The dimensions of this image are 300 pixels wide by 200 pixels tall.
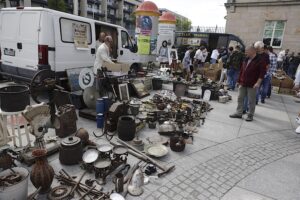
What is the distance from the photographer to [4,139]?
3.30 meters

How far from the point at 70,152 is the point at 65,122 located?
3.66 ft

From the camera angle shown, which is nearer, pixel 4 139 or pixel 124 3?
pixel 4 139

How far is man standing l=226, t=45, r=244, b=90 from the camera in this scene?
30.8 ft

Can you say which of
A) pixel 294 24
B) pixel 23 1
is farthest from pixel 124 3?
pixel 294 24

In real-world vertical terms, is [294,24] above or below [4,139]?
above

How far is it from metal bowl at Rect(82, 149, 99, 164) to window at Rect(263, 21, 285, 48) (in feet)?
65.5

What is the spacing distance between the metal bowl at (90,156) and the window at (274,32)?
786 inches

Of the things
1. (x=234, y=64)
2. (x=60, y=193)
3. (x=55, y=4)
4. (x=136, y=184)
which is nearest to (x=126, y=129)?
(x=136, y=184)

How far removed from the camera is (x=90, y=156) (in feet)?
11.0

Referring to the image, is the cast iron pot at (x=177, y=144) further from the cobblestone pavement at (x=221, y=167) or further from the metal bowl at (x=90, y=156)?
the metal bowl at (x=90, y=156)

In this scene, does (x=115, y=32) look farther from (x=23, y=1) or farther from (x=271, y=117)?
(x=23, y=1)

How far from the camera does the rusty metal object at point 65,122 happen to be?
4.29 meters

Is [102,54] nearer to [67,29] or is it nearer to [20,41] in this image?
[67,29]

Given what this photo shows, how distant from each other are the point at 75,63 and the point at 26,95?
136 inches
